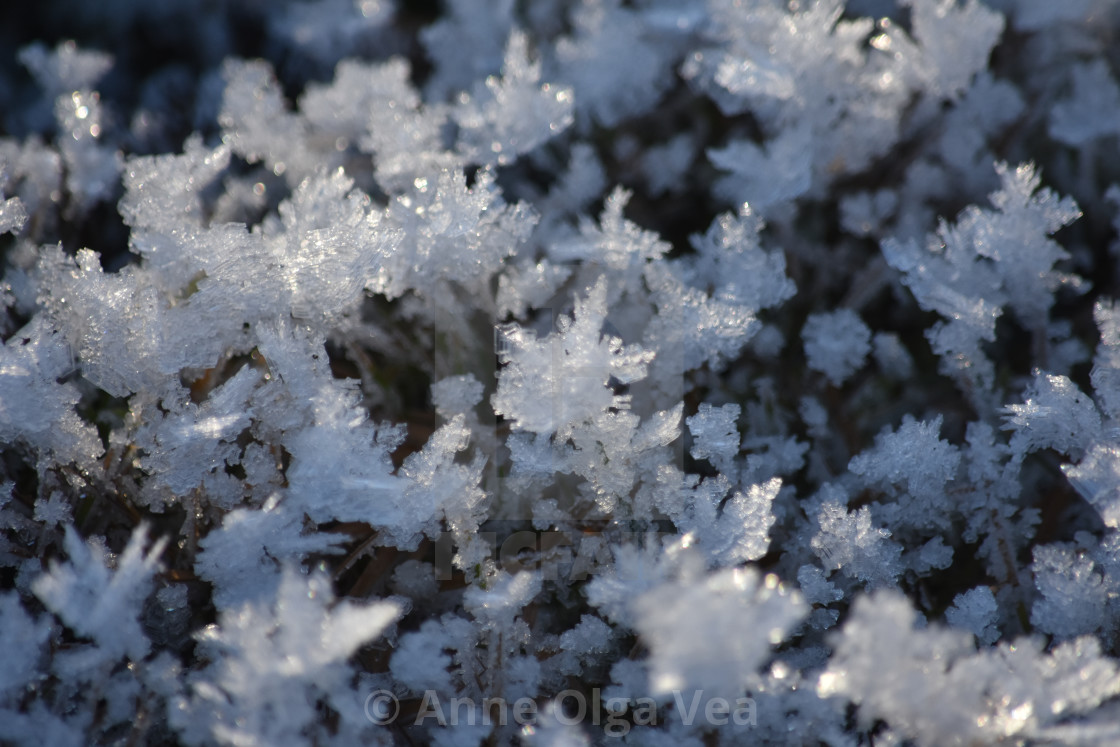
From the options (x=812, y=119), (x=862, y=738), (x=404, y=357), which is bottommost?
(x=862, y=738)

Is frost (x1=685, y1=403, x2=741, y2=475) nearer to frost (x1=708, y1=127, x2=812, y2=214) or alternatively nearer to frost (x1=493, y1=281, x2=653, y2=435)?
frost (x1=493, y1=281, x2=653, y2=435)

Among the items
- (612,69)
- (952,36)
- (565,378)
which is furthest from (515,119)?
(952,36)

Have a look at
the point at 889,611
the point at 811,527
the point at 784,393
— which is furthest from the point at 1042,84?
the point at 889,611

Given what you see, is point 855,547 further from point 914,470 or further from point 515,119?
point 515,119

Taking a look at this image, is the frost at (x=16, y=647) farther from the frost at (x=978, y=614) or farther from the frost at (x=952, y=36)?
the frost at (x=952, y=36)

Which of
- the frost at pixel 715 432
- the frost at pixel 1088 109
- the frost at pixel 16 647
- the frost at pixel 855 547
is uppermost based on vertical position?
the frost at pixel 1088 109

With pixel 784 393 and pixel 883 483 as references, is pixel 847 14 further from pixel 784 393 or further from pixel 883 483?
pixel 883 483

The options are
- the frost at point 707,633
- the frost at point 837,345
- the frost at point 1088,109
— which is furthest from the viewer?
the frost at point 1088,109

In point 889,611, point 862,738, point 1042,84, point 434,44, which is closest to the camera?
point 889,611

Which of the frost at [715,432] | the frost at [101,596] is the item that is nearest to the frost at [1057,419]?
the frost at [715,432]
